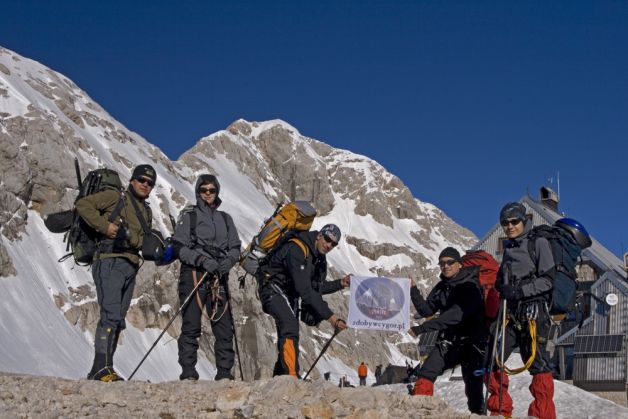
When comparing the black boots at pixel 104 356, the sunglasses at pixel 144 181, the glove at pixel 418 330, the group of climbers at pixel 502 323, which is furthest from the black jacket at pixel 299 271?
the black boots at pixel 104 356

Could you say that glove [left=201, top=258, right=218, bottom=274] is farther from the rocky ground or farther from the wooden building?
the wooden building

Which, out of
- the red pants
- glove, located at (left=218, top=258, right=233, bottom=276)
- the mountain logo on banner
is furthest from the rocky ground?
the mountain logo on banner

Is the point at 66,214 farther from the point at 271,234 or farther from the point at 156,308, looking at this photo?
the point at 156,308

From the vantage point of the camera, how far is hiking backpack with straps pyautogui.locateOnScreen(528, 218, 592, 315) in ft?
24.5

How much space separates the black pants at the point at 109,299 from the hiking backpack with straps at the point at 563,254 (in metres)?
4.47

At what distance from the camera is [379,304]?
1152 centimetres

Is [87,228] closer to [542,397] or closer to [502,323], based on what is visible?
[502,323]

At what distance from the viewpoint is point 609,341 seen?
30.8m

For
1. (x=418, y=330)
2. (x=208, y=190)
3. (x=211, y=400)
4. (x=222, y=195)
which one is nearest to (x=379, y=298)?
(x=418, y=330)

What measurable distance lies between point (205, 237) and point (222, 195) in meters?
116

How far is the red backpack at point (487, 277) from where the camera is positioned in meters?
8.48

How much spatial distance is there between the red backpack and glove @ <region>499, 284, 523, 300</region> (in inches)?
33.3

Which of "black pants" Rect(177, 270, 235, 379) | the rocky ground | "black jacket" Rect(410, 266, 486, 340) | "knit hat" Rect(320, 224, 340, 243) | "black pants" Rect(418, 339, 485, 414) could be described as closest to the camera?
the rocky ground

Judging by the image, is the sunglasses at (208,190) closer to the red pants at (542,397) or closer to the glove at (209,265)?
the glove at (209,265)
